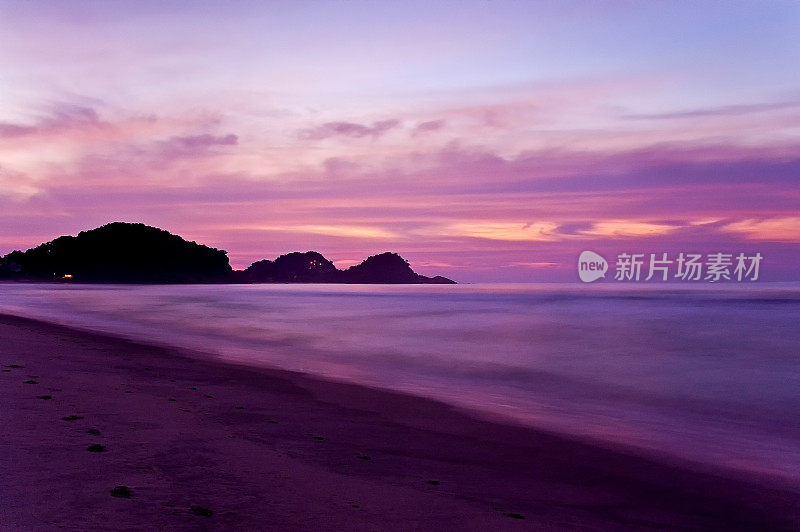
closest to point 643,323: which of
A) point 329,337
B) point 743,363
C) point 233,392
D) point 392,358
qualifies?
point 743,363

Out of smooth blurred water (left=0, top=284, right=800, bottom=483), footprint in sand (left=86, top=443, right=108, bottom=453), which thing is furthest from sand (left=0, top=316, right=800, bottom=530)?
smooth blurred water (left=0, top=284, right=800, bottom=483)

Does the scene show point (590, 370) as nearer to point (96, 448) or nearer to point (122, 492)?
point (96, 448)

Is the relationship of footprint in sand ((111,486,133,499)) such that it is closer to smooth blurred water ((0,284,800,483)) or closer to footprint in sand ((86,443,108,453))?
footprint in sand ((86,443,108,453))

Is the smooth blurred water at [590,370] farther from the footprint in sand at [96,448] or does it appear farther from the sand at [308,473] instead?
the footprint in sand at [96,448]

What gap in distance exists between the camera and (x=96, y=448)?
638 cm

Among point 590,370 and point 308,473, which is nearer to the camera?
point 308,473

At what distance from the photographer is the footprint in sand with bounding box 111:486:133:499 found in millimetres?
5129

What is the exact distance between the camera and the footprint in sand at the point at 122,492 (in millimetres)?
5129

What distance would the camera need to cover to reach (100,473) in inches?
222

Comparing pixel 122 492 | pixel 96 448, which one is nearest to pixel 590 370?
pixel 96 448

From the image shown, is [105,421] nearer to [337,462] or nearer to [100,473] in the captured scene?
[100,473]

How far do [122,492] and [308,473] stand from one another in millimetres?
1826

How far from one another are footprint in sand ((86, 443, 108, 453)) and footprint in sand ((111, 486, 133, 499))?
3.90ft

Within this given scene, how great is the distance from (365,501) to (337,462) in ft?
4.27
